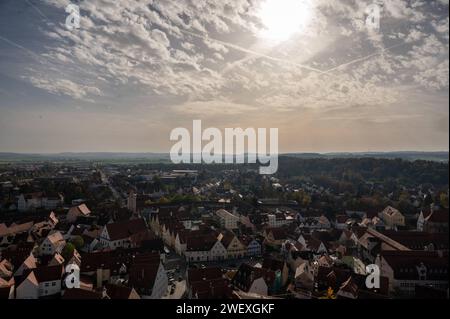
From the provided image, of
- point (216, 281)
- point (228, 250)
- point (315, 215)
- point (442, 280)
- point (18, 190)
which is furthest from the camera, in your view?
point (18, 190)

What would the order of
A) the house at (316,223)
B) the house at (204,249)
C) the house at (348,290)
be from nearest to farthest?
the house at (348,290) < the house at (204,249) < the house at (316,223)

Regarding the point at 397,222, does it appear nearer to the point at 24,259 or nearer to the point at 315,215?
the point at 315,215

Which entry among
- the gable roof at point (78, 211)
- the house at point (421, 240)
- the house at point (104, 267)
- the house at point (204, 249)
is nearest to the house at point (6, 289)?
the house at point (104, 267)

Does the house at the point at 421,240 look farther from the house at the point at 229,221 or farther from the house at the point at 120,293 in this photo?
the house at the point at 120,293

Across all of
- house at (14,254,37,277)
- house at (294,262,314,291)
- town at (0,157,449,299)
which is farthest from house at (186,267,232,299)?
house at (14,254,37,277)

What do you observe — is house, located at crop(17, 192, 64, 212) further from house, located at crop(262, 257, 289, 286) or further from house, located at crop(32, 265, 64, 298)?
house, located at crop(262, 257, 289, 286)

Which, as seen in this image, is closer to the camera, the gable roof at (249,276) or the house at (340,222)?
the gable roof at (249,276)
